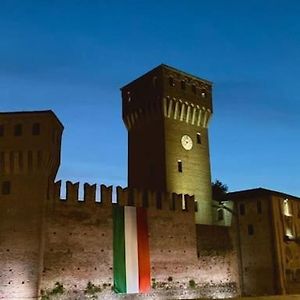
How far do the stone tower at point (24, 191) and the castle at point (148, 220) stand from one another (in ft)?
0.15

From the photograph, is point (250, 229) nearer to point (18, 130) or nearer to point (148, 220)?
point (148, 220)

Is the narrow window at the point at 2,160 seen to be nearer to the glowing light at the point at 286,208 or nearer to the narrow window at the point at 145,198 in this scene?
the narrow window at the point at 145,198

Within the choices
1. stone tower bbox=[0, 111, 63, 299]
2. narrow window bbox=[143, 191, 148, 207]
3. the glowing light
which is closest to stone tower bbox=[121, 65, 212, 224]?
narrow window bbox=[143, 191, 148, 207]

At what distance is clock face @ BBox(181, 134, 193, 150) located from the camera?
112 feet

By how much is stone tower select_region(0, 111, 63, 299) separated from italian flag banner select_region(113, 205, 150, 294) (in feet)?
13.7

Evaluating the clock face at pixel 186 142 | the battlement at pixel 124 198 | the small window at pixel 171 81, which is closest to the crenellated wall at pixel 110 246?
the battlement at pixel 124 198

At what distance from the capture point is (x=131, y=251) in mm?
26266

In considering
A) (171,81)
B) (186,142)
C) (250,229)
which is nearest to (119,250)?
(250,229)

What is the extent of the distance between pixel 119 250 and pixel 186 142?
11.1m

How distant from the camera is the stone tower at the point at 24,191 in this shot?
74.5ft

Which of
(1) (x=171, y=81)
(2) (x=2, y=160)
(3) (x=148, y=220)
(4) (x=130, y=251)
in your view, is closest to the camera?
(2) (x=2, y=160)

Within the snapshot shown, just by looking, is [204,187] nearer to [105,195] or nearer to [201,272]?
[201,272]

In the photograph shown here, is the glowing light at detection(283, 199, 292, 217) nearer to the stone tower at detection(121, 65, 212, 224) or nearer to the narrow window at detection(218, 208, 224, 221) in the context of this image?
the narrow window at detection(218, 208, 224, 221)

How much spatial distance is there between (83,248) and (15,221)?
11.9 feet
